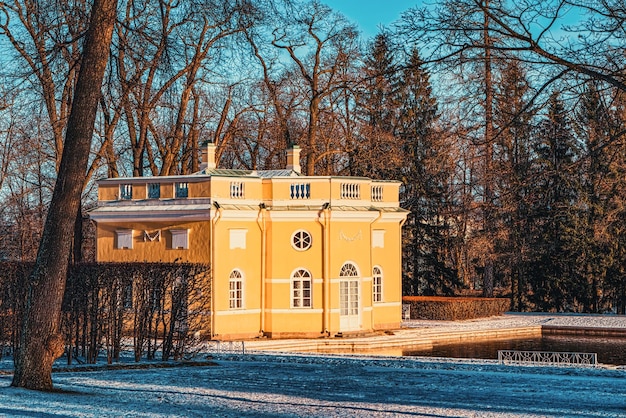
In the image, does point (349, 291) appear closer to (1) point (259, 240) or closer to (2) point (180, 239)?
(1) point (259, 240)

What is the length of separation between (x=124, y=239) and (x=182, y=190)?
2453 millimetres

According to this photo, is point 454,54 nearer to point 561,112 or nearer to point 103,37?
point 561,112

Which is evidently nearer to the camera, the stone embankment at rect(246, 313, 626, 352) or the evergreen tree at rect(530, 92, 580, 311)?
the stone embankment at rect(246, 313, 626, 352)

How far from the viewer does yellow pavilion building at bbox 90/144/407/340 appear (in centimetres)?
2466

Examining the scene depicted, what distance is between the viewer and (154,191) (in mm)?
25406

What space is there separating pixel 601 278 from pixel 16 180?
28240 millimetres

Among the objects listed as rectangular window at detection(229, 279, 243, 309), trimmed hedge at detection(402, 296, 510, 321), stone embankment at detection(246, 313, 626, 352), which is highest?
rectangular window at detection(229, 279, 243, 309)

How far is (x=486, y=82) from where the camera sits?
984 cm

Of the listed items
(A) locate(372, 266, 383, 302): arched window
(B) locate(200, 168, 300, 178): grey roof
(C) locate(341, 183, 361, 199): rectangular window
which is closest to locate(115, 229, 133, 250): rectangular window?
(B) locate(200, 168, 300, 178): grey roof

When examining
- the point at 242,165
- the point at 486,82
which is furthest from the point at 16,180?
the point at 486,82

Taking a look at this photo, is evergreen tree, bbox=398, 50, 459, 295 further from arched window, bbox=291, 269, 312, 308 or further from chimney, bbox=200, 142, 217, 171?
arched window, bbox=291, 269, 312, 308

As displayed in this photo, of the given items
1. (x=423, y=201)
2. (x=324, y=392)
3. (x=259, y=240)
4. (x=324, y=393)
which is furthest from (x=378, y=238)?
(x=324, y=393)

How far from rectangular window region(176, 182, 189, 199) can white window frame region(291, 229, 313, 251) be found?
3408 mm

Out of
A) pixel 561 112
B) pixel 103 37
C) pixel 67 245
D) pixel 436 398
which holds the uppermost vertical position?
pixel 103 37
